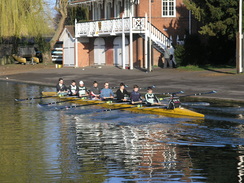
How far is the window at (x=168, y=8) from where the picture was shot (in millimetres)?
47750

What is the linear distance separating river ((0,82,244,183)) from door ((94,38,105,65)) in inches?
1164

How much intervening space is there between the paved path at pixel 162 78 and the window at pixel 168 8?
250 inches

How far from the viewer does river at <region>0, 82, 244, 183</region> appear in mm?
11945

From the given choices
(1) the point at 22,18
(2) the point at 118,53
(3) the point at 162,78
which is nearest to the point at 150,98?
(3) the point at 162,78

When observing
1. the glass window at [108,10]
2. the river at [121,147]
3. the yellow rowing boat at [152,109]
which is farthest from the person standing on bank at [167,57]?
the river at [121,147]

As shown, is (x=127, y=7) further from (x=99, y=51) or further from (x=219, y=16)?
(x=219, y=16)

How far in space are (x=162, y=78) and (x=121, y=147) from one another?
22.7m

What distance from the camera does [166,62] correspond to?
45281mm

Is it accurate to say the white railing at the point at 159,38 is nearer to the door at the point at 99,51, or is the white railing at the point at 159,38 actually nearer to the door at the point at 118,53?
the door at the point at 118,53

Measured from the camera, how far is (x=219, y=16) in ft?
123

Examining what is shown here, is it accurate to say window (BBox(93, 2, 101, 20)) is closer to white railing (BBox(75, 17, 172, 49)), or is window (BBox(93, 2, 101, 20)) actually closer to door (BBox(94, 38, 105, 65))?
door (BBox(94, 38, 105, 65))

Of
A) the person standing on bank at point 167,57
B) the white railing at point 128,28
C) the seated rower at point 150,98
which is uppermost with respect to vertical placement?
the white railing at point 128,28

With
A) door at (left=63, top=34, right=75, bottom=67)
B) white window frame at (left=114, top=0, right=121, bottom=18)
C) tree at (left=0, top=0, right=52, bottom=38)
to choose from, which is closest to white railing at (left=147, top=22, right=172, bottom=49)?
white window frame at (left=114, top=0, right=121, bottom=18)

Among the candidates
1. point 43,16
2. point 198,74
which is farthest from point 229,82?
point 43,16
